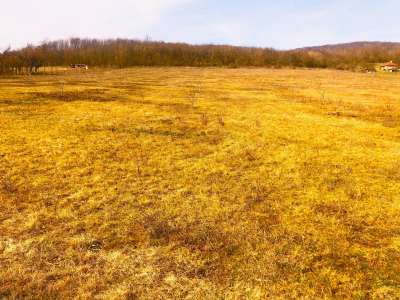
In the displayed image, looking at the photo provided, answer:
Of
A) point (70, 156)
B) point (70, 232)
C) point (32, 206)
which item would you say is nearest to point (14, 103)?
point (70, 156)

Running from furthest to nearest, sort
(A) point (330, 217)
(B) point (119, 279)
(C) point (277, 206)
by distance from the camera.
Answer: (C) point (277, 206), (A) point (330, 217), (B) point (119, 279)

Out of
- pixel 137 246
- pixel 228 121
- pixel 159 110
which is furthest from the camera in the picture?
pixel 159 110

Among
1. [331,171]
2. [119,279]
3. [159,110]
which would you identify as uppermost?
[159,110]

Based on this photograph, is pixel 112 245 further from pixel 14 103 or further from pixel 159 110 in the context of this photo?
pixel 14 103

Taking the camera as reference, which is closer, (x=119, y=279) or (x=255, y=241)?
(x=119, y=279)

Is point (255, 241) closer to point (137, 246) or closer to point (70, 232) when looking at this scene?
point (137, 246)

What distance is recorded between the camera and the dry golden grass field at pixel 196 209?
876 cm

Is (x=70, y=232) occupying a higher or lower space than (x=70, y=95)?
lower

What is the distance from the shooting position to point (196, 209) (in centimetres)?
1239

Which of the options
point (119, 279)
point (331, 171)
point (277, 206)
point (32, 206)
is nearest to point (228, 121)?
point (331, 171)

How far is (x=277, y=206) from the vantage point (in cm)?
1274

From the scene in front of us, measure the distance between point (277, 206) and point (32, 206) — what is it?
7.93 meters

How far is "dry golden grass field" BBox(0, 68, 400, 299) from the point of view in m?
8.76

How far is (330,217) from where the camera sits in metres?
12.0
